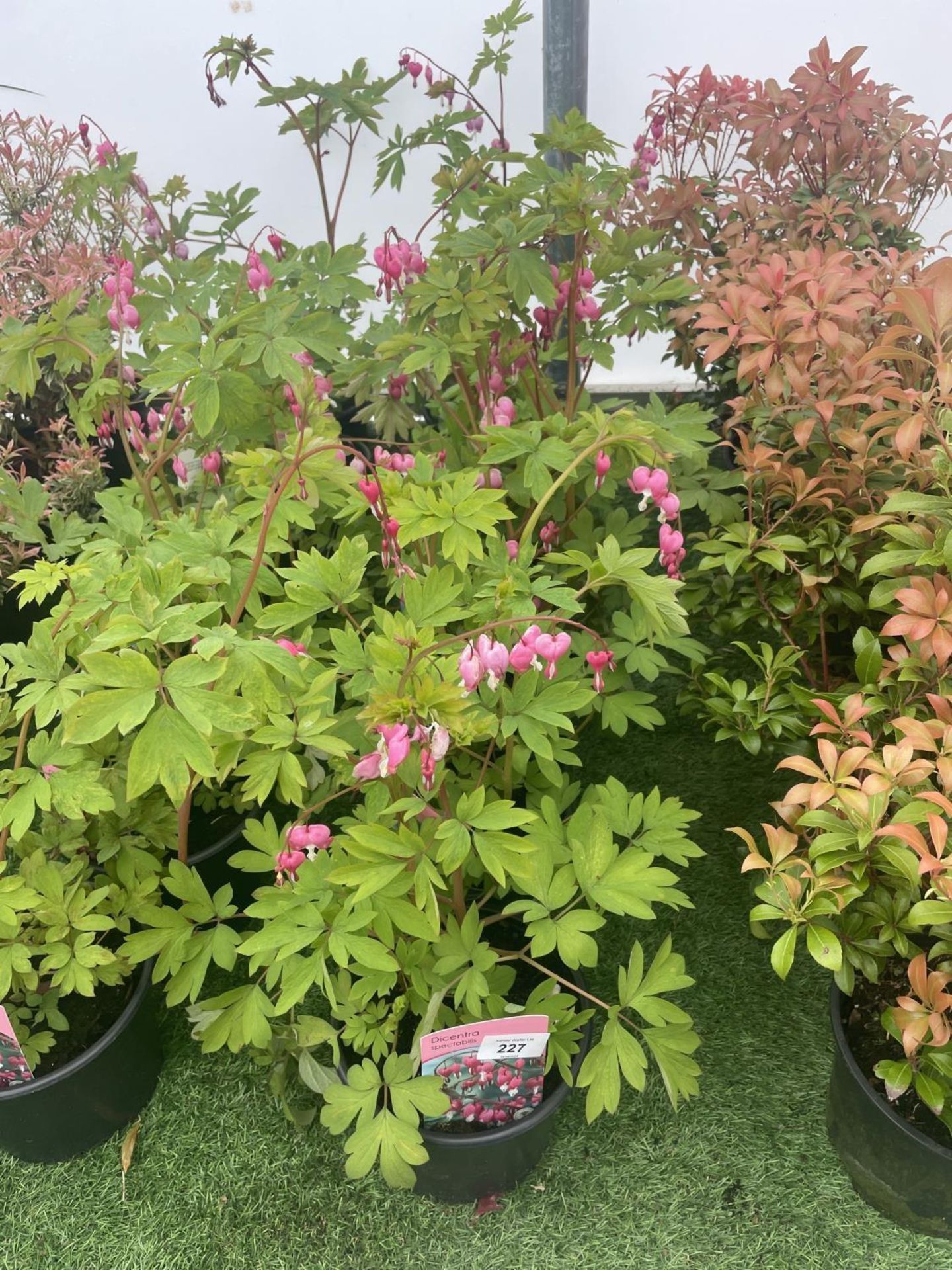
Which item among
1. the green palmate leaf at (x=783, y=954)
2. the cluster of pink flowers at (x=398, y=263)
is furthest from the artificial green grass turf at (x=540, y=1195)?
the cluster of pink flowers at (x=398, y=263)

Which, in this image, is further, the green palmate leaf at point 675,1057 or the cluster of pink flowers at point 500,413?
the cluster of pink flowers at point 500,413

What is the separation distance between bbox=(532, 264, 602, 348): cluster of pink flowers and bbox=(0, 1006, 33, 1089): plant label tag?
1.30 meters

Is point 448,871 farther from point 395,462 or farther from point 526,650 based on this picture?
point 395,462

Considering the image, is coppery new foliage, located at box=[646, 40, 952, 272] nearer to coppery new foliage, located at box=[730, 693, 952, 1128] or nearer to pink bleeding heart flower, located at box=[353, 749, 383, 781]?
coppery new foliage, located at box=[730, 693, 952, 1128]

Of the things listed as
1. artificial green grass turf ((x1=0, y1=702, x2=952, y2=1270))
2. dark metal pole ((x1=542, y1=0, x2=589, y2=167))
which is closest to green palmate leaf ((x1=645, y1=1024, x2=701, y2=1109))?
artificial green grass turf ((x1=0, y1=702, x2=952, y2=1270))

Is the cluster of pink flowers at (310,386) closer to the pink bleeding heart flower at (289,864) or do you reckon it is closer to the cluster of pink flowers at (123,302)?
the cluster of pink flowers at (123,302)

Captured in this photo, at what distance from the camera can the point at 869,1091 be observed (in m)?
1.18

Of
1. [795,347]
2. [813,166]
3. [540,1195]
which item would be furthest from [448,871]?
[813,166]

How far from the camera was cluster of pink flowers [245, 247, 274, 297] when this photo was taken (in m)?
1.45

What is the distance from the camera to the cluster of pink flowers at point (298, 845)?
0.94 metres

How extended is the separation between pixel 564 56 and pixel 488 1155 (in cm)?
231

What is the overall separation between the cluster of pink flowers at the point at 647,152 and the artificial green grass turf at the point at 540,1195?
1.61 m

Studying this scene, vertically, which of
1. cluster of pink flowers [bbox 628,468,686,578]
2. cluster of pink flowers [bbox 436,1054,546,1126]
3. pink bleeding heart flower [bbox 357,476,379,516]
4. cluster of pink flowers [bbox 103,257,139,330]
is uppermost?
cluster of pink flowers [bbox 103,257,139,330]

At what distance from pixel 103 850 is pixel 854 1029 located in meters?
1.08
